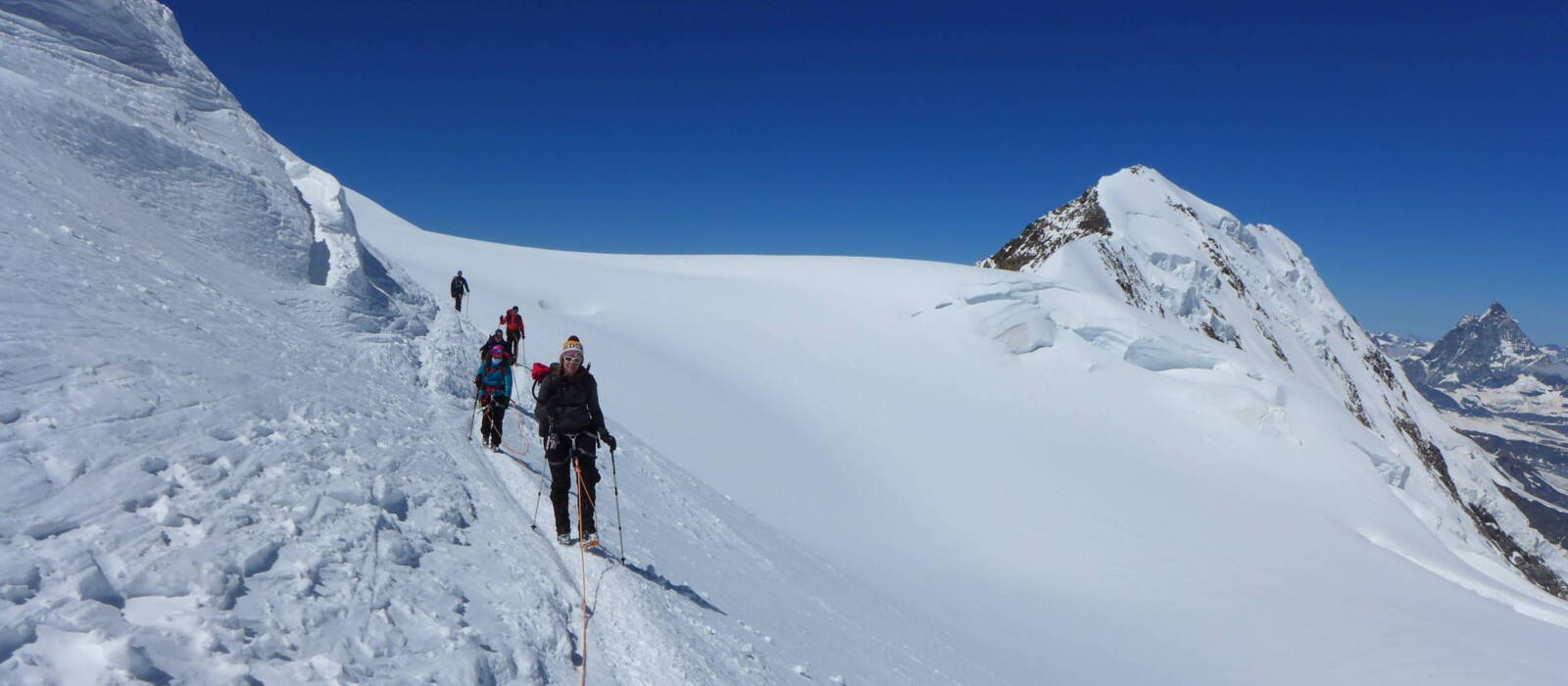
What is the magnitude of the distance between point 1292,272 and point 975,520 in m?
97.5

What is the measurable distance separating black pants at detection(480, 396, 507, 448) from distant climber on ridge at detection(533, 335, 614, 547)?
285 cm

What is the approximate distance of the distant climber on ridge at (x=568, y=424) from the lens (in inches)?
237

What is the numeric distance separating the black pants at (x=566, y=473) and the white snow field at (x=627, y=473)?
0.29 m

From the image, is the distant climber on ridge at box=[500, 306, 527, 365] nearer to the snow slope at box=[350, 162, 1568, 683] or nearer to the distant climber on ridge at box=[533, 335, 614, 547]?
the snow slope at box=[350, 162, 1568, 683]

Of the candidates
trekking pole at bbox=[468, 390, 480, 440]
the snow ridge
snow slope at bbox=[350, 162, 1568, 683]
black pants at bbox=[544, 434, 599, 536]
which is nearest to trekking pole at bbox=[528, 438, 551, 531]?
black pants at bbox=[544, 434, 599, 536]

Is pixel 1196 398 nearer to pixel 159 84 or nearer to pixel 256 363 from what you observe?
pixel 256 363

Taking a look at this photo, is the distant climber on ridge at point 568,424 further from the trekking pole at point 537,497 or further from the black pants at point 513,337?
the black pants at point 513,337

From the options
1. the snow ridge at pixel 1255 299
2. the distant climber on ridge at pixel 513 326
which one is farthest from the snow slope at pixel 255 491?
the snow ridge at pixel 1255 299

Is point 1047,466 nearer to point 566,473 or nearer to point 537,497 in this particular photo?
point 537,497

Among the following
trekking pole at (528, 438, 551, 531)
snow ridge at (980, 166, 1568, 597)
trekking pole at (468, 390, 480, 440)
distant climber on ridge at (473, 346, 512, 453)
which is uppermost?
snow ridge at (980, 166, 1568, 597)

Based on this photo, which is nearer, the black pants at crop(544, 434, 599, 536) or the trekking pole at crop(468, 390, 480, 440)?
the black pants at crop(544, 434, 599, 536)

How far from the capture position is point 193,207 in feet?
33.4

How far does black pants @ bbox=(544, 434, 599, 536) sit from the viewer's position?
19.9 feet

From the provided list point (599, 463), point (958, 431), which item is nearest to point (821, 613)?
point (599, 463)
